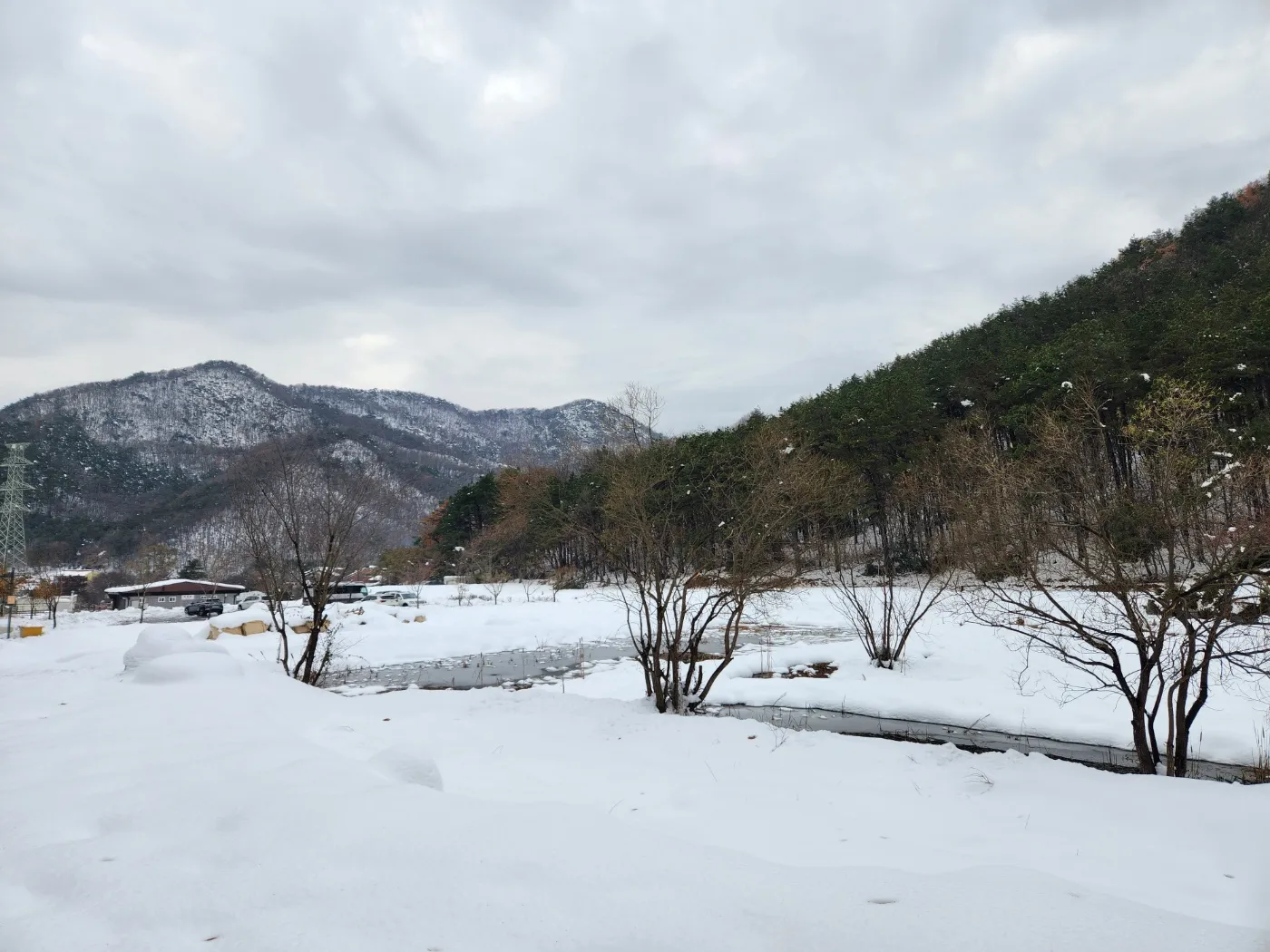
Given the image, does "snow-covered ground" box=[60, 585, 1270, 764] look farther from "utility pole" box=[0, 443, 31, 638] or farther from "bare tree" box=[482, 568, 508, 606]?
"utility pole" box=[0, 443, 31, 638]

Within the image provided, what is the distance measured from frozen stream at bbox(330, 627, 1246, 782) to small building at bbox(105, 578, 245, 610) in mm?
32182

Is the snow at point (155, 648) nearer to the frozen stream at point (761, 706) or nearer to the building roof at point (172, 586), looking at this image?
the frozen stream at point (761, 706)

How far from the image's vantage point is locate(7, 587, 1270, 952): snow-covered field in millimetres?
3049

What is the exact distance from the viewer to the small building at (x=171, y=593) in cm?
4378

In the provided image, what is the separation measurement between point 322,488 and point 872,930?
13.9 metres

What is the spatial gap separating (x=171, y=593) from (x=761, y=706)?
48.8 m

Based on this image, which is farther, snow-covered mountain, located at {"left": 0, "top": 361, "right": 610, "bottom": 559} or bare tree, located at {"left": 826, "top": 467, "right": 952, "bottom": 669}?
snow-covered mountain, located at {"left": 0, "top": 361, "right": 610, "bottom": 559}

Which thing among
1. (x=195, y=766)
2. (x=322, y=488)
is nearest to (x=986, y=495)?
(x=195, y=766)

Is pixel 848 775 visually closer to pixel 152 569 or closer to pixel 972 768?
pixel 972 768

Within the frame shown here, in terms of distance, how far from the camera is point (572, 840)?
13.3ft

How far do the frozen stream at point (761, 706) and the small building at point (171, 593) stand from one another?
3218 cm

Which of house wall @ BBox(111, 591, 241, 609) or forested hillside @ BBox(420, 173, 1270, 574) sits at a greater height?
forested hillside @ BBox(420, 173, 1270, 574)

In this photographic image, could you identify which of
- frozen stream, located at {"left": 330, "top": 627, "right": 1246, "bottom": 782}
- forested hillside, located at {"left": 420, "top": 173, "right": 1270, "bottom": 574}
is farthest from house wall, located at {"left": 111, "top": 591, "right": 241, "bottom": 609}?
frozen stream, located at {"left": 330, "top": 627, "right": 1246, "bottom": 782}

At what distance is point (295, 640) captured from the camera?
21.3 m
